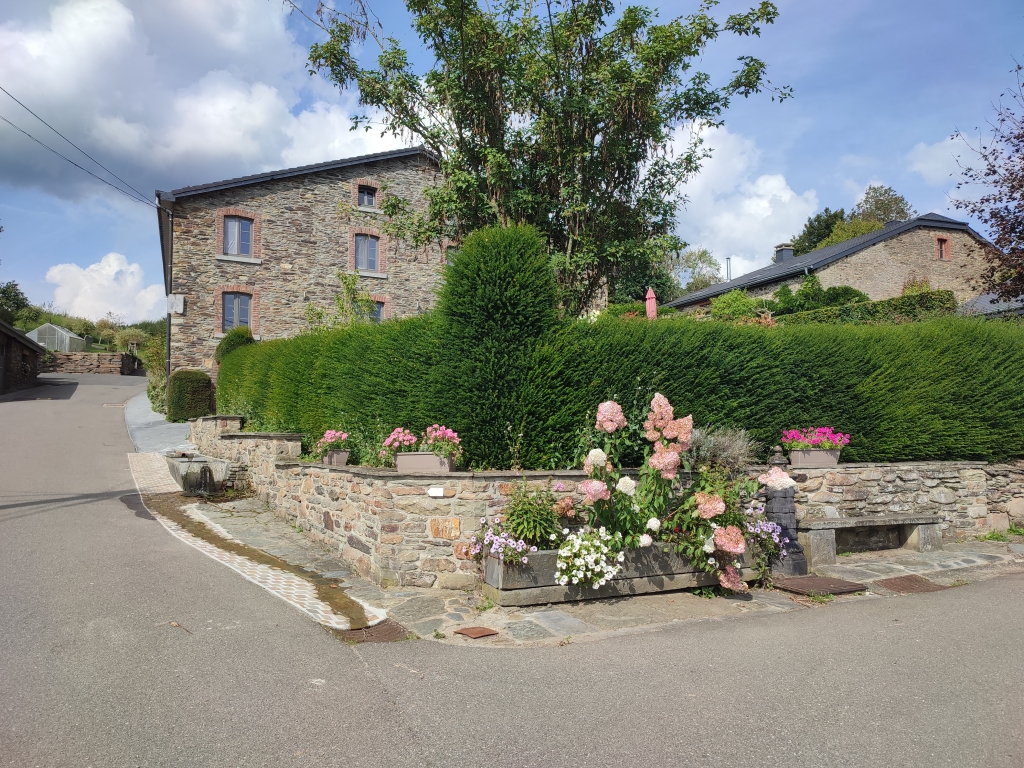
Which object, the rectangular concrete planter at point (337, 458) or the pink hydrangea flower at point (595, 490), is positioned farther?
the rectangular concrete planter at point (337, 458)

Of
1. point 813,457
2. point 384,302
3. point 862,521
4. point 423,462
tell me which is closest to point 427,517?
point 423,462

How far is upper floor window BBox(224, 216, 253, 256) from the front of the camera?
22.4 meters

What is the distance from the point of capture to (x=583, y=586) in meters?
6.06

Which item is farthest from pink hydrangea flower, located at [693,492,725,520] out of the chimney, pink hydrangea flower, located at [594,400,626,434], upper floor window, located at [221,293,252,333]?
the chimney

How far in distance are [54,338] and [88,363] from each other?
977cm

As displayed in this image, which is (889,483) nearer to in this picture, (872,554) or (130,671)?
(872,554)

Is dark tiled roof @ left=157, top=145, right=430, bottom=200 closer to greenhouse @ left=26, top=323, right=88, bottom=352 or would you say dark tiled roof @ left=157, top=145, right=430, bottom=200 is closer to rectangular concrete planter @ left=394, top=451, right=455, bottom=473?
rectangular concrete planter @ left=394, top=451, right=455, bottom=473

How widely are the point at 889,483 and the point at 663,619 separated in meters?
4.91

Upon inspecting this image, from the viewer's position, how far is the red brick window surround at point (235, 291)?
Result: 2217cm

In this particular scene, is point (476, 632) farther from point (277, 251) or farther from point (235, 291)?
point (277, 251)

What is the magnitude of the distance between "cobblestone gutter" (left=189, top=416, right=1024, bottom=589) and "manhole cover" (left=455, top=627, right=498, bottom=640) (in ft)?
3.82

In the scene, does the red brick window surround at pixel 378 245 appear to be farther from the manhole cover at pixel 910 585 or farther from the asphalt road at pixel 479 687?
the manhole cover at pixel 910 585

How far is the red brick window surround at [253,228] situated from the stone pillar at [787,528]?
20.4 metres

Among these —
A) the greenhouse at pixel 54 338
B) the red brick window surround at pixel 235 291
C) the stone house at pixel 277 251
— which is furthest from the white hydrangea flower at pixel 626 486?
the greenhouse at pixel 54 338
